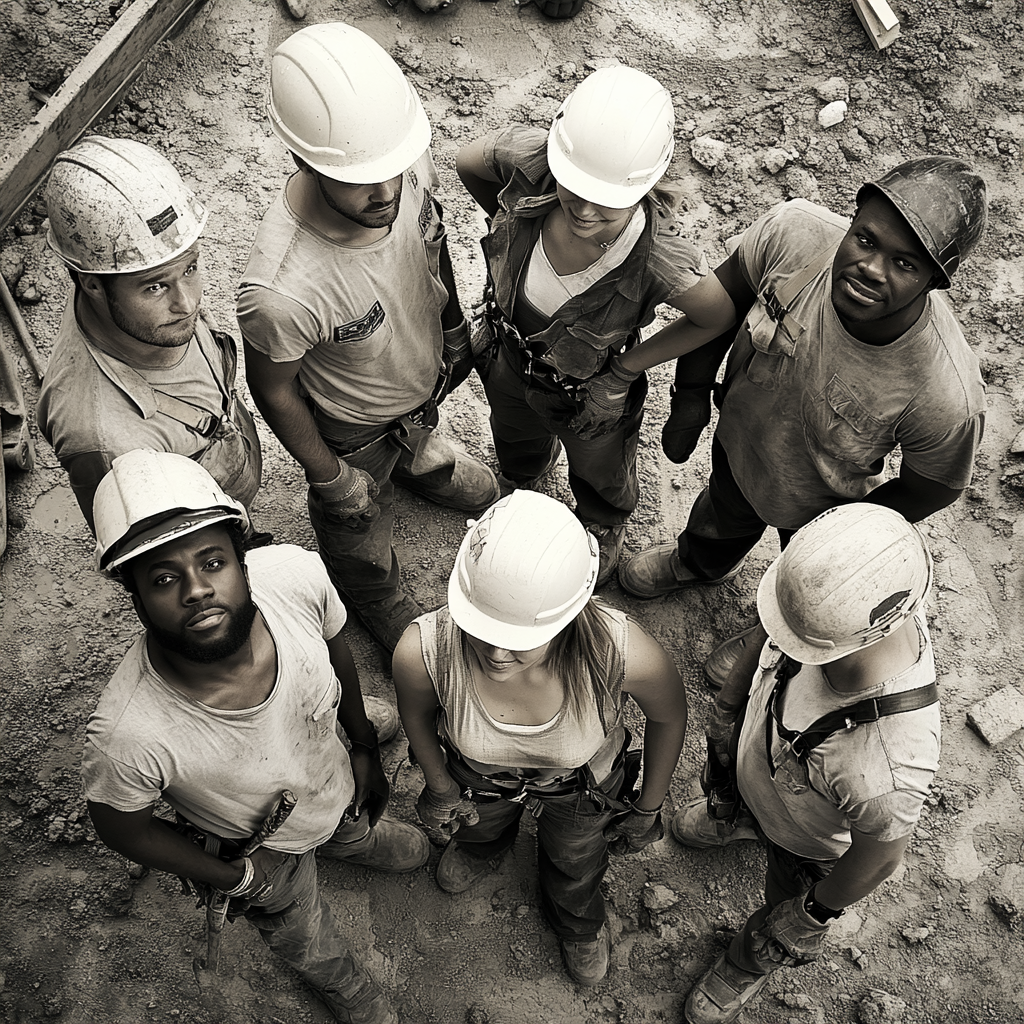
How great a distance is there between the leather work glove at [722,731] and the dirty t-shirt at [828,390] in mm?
916

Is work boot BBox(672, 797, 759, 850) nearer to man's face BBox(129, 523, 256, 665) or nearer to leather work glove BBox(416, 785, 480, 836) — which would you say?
leather work glove BBox(416, 785, 480, 836)

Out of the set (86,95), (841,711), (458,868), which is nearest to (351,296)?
(841,711)

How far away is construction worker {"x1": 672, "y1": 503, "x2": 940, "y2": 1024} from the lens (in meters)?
2.78

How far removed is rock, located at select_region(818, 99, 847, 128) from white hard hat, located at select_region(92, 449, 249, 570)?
16.9 ft

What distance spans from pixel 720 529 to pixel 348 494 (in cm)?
186

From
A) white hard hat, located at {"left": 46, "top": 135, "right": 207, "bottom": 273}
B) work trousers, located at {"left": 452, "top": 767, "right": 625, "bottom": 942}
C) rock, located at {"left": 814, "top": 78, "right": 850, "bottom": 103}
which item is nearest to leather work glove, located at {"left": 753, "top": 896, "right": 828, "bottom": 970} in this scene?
work trousers, located at {"left": 452, "top": 767, "right": 625, "bottom": 942}

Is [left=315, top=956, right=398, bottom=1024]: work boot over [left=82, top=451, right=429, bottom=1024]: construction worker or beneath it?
beneath

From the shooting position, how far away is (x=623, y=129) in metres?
3.17

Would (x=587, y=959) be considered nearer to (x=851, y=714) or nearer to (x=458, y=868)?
(x=458, y=868)

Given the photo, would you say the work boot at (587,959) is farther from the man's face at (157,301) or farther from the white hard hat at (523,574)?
the man's face at (157,301)

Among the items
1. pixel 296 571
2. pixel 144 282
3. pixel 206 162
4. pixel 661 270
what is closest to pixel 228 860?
pixel 296 571

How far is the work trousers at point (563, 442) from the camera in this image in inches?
170

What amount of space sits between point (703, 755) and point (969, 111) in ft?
15.5

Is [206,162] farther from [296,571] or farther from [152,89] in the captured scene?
[296,571]
